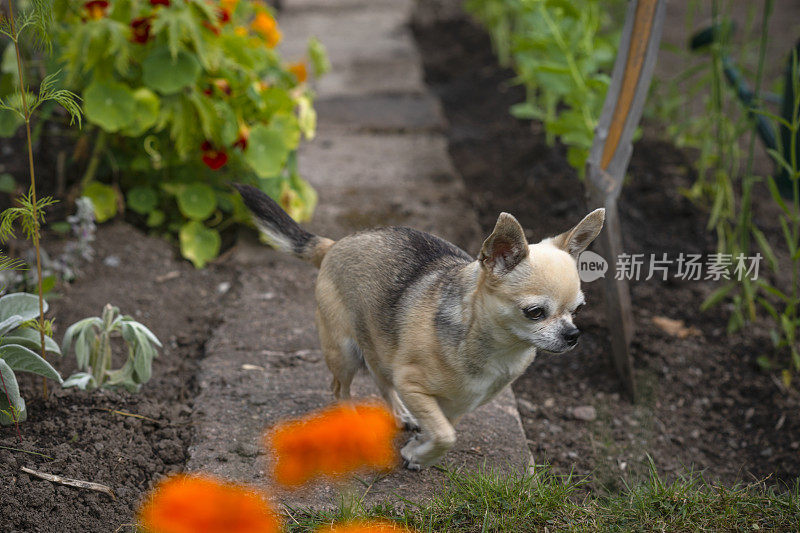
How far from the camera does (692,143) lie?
5.28 metres

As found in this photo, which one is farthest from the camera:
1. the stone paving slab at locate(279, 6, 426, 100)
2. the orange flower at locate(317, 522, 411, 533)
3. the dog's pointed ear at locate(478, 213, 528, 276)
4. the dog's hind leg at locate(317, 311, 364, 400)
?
the stone paving slab at locate(279, 6, 426, 100)

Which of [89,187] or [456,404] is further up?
[89,187]

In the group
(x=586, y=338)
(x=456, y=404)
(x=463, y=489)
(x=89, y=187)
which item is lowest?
(x=586, y=338)

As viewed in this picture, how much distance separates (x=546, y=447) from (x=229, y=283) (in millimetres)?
1882

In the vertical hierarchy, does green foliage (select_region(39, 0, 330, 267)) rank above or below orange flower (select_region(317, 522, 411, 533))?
above

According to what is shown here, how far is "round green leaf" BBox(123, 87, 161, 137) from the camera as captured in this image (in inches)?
155

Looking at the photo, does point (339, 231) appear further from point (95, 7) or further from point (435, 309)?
point (435, 309)

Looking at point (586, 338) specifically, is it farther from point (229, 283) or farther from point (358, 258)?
point (229, 283)

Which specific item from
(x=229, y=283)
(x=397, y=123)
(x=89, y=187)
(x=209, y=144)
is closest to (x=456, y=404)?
(x=229, y=283)

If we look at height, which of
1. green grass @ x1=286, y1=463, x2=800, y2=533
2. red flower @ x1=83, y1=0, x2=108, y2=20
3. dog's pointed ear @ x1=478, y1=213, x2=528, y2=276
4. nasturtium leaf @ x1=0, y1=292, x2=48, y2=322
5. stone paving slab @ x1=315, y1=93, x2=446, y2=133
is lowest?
green grass @ x1=286, y1=463, x2=800, y2=533

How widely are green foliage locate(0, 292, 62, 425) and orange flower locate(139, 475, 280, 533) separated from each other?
0.54m

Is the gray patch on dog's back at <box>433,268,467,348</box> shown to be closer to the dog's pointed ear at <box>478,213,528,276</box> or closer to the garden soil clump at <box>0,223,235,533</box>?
the dog's pointed ear at <box>478,213,528,276</box>

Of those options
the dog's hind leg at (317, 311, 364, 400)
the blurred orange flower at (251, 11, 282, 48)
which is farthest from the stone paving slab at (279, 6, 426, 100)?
the dog's hind leg at (317, 311, 364, 400)

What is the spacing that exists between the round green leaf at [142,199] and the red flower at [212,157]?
439 millimetres
